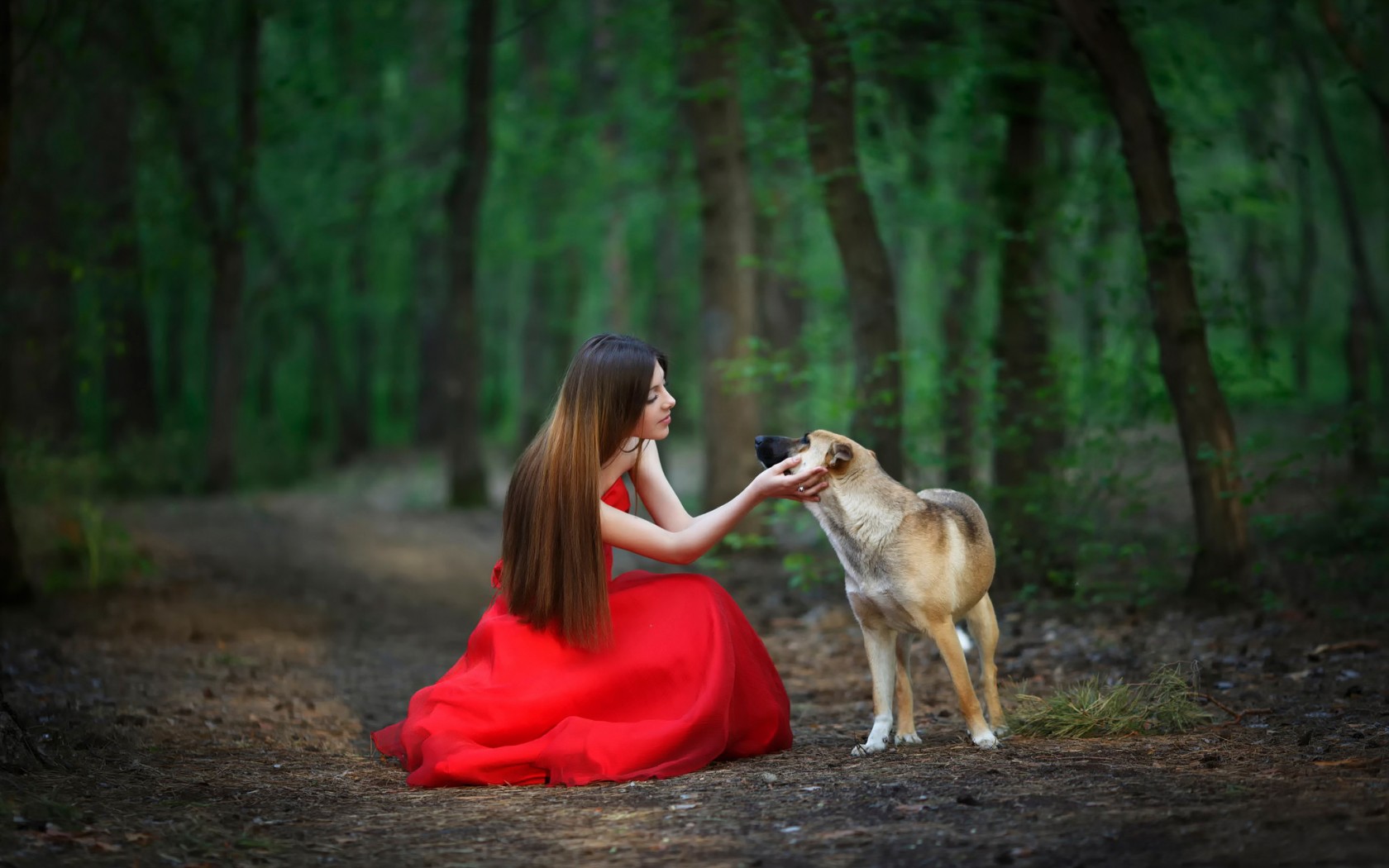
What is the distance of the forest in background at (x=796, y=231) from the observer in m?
8.51

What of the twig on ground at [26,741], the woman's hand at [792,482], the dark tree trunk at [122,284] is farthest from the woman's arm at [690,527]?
the dark tree trunk at [122,284]

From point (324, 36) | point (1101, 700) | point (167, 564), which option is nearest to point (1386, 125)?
point (1101, 700)

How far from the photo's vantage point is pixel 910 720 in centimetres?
527

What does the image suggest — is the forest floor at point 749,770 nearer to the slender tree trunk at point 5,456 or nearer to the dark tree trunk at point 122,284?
the slender tree trunk at point 5,456

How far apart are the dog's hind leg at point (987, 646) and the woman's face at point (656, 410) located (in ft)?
5.21

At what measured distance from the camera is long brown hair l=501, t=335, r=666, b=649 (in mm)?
5016

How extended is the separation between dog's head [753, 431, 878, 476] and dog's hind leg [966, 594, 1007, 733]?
87 centimetres

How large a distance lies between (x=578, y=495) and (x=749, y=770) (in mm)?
1322

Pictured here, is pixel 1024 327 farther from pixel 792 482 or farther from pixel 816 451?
pixel 792 482

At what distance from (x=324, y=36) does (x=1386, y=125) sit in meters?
17.1

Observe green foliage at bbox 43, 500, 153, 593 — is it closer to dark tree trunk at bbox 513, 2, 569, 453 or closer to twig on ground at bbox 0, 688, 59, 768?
twig on ground at bbox 0, 688, 59, 768

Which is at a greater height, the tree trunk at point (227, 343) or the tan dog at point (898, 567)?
the tree trunk at point (227, 343)

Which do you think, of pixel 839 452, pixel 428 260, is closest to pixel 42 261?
pixel 428 260

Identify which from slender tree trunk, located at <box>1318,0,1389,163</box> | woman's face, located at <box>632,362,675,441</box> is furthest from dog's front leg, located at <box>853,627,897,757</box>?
slender tree trunk, located at <box>1318,0,1389,163</box>
